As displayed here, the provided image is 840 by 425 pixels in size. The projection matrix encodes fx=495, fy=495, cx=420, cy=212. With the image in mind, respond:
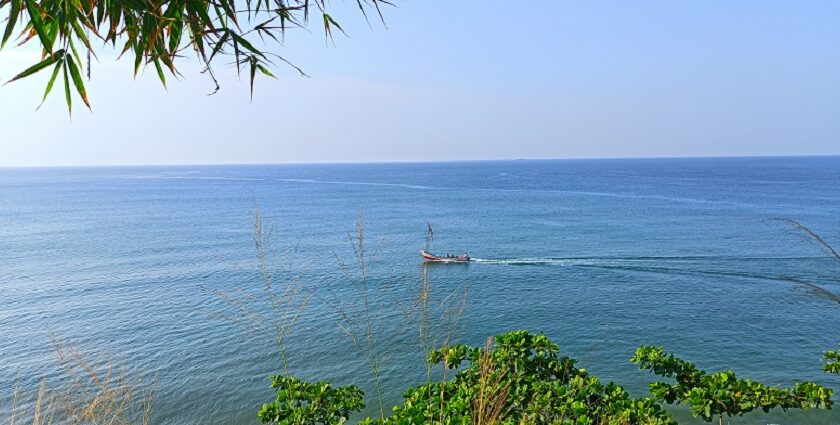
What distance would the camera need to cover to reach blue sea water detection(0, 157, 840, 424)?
2067 centimetres

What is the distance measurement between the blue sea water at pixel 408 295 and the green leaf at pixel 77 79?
6.73ft

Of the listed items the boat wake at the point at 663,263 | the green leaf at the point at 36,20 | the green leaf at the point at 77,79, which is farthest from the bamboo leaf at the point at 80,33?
the boat wake at the point at 663,263

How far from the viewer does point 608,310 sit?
27531mm

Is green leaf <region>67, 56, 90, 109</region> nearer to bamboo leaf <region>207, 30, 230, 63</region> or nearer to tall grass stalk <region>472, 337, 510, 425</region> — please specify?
bamboo leaf <region>207, 30, 230, 63</region>

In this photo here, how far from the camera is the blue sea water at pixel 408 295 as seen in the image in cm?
2067

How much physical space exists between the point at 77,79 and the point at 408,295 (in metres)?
28.2

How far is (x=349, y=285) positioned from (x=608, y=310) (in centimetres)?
1587

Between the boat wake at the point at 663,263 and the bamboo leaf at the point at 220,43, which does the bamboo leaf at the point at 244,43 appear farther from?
the boat wake at the point at 663,263

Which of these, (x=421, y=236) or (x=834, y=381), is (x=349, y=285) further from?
(x=834, y=381)

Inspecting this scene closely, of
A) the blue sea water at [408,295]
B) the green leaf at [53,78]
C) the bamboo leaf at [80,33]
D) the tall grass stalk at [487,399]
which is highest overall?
the bamboo leaf at [80,33]

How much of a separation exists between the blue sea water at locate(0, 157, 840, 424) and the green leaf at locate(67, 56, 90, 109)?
6.73ft

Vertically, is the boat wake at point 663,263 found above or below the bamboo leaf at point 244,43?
below

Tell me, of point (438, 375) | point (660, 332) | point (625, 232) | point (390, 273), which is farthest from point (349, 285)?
point (625, 232)

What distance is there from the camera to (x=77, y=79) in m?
1.88
